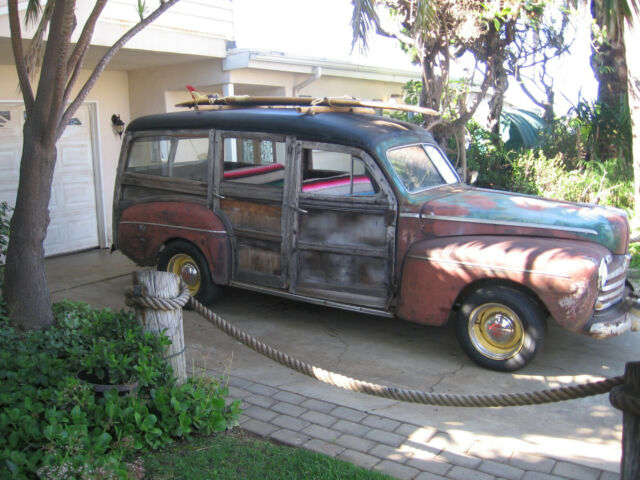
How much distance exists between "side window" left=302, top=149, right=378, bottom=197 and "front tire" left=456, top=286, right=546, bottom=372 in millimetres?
1390

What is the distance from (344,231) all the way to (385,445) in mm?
2398

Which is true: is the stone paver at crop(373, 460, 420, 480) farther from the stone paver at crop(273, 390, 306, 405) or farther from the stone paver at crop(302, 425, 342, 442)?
the stone paver at crop(273, 390, 306, 405)

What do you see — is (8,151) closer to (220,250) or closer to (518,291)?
(220,250)

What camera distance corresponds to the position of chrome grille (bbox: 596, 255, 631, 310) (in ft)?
16.3

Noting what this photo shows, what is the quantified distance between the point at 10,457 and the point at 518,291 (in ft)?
12.6

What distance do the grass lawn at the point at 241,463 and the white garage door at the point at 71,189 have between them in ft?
21.5

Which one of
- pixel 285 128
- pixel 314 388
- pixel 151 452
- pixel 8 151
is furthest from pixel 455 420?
pixel 8 151

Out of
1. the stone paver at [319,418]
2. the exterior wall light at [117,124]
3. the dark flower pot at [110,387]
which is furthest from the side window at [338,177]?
the exterior wall light at [117,124]

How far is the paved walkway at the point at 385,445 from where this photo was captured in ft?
11.6

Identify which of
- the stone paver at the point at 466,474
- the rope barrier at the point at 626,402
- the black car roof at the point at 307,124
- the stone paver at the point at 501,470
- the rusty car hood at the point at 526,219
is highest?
the black car roof at the point at 307,124

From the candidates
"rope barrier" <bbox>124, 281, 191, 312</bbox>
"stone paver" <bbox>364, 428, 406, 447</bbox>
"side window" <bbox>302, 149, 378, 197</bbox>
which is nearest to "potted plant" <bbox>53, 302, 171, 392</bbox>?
"rope barrier" <bbox>124, 281, 191, 312</bbox>

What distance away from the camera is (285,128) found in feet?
20.0

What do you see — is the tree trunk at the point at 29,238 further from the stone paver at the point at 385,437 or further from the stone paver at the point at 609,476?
the stone paver at the point at 609,476

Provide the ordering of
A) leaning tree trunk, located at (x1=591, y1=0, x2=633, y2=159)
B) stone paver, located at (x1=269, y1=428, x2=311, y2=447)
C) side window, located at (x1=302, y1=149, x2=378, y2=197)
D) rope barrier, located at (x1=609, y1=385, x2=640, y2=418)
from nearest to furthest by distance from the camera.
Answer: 1. rope barrier, located at (x1=609, y1=385, x2=640, y2=418)
2. stone paver, located at (x1=269, y1=428, x2=311, y2=447)
3. side window, located at (x1=302, y1=149, x2=378, y2=197)
4. leaning tree trunk, located at (x1=591, y1=0, x2=633, y2=159)
